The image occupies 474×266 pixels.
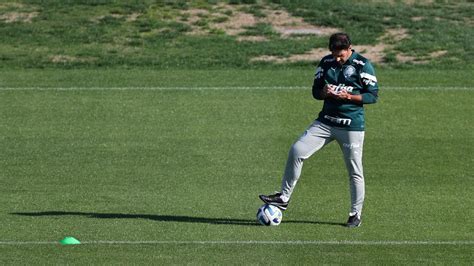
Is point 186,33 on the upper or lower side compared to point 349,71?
lower

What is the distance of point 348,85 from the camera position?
16344mm

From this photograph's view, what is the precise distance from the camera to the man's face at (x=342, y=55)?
16109 millimetres

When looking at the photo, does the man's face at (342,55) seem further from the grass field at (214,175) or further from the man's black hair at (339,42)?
the grass field at (214,175)

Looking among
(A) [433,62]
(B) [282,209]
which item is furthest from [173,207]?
(A) [433,62]

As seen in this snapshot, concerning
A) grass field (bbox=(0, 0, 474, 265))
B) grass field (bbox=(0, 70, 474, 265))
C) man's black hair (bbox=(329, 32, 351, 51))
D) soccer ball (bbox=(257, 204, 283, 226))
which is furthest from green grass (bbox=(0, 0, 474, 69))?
man's black hair (bbox=(329, 32, 351, 51))

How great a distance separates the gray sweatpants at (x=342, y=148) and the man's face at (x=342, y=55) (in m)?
0.83

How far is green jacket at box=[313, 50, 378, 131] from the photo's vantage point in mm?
16281

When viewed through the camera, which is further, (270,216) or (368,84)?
(270,216)

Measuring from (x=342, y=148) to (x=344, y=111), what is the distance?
0.47 metres

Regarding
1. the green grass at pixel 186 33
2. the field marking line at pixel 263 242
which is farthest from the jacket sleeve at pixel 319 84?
the green grass at pixel 186 33

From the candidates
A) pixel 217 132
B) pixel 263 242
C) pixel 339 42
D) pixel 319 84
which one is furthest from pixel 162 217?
pixel 217 132

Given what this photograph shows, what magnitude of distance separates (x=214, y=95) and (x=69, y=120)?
303cm

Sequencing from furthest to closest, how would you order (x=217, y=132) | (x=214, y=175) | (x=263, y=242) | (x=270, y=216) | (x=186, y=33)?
(x=186, y=33) → (x=217, y=132) → (x=214, y=175) → (x=270, y=216) → (x=263, y=242)

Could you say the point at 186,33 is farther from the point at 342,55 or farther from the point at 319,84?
A: the point at 342,55
